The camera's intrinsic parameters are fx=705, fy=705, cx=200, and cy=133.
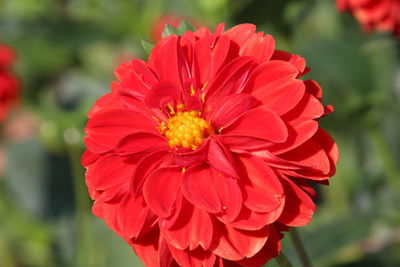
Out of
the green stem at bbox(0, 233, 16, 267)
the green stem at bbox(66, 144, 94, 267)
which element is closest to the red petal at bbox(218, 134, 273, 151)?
→ the green stem at bbox(66, 144, 94, 267)

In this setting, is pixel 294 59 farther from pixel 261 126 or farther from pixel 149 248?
pixel 149 248

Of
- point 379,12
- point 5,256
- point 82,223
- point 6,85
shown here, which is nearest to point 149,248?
point 379,12

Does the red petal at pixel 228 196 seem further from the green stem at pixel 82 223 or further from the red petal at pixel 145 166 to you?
the green stem at pixel 82 223

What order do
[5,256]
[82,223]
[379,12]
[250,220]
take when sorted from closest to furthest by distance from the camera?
1. [250,220]
2. [379,12]
3. [82,223]
4. [5,256]

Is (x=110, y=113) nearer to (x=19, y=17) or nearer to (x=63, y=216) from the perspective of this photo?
(x=19, y=17)

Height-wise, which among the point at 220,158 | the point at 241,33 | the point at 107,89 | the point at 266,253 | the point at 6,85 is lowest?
the point at 266,253

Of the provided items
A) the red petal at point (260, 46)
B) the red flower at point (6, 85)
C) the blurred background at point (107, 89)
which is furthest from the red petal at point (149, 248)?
the red flower at point (6, 85)
